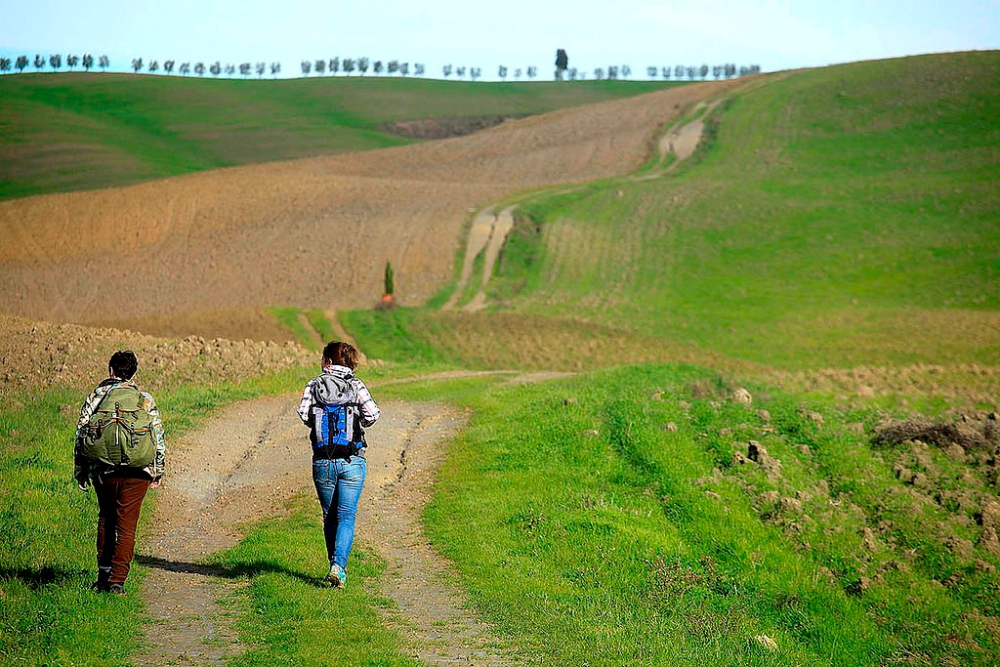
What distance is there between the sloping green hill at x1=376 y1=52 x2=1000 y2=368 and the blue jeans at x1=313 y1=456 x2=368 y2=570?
29.5m

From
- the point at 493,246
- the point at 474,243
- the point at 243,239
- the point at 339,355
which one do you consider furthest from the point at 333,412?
the point at 243,239

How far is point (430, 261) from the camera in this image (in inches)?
2382

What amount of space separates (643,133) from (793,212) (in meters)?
34.3

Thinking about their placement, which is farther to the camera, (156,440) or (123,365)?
(156,440)

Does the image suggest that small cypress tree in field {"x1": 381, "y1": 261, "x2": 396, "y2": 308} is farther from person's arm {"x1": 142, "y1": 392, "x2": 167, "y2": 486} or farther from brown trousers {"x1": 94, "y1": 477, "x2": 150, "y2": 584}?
brown trousers {"x1": 94, "y1": 477, "x2": 150, "y2": 584}

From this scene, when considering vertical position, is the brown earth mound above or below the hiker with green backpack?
below

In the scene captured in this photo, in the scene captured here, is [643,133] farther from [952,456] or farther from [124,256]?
[952,456]

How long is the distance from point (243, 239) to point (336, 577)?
187 feet

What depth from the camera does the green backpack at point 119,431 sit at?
10070 mm

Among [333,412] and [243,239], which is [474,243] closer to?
[243,239]

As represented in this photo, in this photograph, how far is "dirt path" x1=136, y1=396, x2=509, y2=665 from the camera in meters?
9.39

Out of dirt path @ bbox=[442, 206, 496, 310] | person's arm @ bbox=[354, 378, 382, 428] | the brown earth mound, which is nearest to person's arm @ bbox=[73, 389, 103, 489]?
person's arm @ bbox=[354, 378, 382, 428]

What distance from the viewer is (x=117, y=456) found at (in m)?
10.1

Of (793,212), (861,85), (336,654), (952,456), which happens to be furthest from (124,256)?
(861,85)
